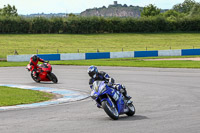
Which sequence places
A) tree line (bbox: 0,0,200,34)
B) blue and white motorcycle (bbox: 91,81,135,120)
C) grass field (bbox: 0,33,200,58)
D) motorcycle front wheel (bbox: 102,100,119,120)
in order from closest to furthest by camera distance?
motorcycle front wheel (bbox: 102,100,119,120) → blue and white motorcycle (bbox: 91,81,135,120) → grass field (bbox: 0,33,200,58) → tree line (bbox: 0,0,200,34)

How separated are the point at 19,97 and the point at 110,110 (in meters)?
5.62

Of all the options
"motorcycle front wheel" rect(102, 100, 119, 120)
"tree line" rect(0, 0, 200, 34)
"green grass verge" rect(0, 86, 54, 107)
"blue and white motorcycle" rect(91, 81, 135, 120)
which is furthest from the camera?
"tree line" rect(0, 0, 200, 34)

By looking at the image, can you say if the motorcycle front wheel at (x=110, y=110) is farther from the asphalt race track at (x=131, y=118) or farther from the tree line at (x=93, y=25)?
the tree line at (x=93, y=25)

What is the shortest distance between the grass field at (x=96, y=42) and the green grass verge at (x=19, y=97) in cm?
3828

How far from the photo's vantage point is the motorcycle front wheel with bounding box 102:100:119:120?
33.5 feet

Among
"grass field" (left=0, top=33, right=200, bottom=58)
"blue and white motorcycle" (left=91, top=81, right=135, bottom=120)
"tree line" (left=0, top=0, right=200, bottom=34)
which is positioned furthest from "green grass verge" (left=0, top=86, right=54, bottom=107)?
"tree line" (left=0, top=0, right=200, bottom=34)

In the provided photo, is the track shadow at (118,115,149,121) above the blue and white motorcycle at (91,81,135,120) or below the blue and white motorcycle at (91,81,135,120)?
below

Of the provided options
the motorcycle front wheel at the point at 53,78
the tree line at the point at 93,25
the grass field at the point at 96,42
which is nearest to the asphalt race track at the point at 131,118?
the motorcycle front wheel at the point at 53,78

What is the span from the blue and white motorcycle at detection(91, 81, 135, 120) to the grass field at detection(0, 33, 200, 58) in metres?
44.7

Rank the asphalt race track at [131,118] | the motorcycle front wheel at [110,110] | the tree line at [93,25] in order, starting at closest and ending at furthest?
the asphalt race track at [131,118] → the motorcycle front wheel at [110,110] → the tree line at [93,25]

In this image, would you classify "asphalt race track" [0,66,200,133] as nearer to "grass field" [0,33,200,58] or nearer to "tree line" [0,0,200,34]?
"grass field" [0,33,200,58]

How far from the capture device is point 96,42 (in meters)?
65.8

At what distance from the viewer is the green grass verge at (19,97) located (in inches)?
550

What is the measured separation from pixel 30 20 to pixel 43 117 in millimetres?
63022
